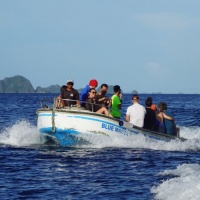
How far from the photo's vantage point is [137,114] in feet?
62.7

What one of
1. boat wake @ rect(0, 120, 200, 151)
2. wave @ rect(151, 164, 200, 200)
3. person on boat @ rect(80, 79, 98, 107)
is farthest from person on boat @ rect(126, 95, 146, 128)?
wave @ rect(151, 164, 200, 200)

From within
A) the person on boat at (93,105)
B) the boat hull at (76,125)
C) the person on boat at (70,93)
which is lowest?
the boat hull at (76,125)

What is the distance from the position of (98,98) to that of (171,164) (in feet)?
12.4

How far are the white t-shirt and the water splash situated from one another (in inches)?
127

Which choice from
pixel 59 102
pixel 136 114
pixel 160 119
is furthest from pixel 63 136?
pixel 160 119

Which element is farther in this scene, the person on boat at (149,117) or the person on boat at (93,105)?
the person on boat at (149,117)

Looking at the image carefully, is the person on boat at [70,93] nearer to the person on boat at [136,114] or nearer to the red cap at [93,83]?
the red cap at [93,83]

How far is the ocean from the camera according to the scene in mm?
11774

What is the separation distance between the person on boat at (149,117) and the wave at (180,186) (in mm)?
5284

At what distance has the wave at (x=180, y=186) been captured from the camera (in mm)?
10825

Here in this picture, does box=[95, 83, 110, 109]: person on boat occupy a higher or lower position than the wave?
higher

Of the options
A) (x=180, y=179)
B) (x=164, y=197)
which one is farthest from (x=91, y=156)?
(x=164, y=197)

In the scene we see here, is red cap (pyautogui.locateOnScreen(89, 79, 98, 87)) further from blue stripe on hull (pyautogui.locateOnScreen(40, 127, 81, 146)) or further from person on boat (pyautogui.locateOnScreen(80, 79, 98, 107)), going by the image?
blue stripe on hull (pyautogui.locateOnScreen(40, 127, 81, 146))

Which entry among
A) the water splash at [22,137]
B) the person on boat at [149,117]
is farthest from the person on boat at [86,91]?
the water splash at [22,137]
